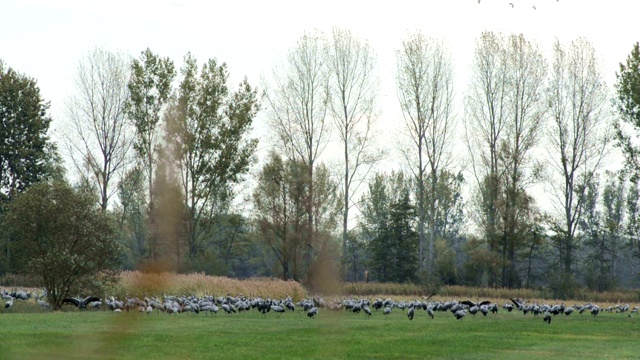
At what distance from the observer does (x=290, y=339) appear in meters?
21.1

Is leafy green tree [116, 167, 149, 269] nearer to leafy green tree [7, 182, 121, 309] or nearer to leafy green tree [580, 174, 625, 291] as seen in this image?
leafy green tree [7, 182, 121, 309]

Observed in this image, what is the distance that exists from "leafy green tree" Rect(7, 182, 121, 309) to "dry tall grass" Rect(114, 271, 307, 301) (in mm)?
2341

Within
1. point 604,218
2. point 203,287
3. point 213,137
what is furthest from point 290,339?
point 604,218

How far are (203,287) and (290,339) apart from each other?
19544mm

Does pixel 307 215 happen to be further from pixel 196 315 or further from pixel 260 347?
pixel 260 347

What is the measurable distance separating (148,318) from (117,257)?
545 cm

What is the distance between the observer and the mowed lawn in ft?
57.8

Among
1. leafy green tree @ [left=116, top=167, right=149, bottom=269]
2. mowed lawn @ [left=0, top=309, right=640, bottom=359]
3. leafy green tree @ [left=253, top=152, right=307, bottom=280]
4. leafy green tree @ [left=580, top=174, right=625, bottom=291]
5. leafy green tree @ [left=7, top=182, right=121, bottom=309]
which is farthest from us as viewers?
leafy green tree @ [left=580, top=174, right=625, bottom=291]

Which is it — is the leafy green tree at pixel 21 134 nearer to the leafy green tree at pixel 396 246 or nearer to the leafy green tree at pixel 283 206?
the leafy green tree at pixel 283 206

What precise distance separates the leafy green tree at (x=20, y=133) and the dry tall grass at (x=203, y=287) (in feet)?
73.6

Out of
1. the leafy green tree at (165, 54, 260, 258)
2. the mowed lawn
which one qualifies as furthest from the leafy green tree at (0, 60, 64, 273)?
the mowed lawn

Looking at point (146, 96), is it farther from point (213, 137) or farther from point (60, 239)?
point (60, 239)

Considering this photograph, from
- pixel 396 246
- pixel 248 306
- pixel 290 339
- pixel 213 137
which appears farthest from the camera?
pixel 396 246

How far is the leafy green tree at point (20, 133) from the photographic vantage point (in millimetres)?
60375
